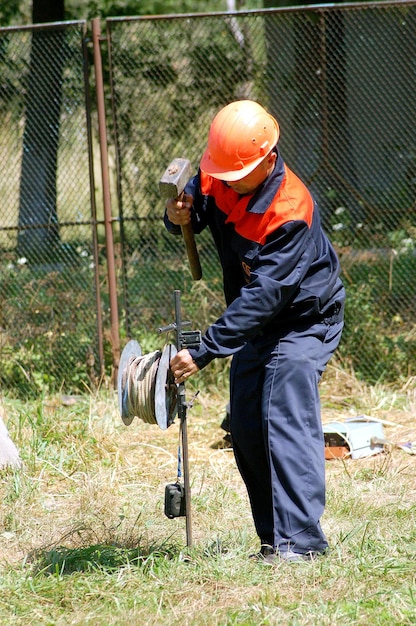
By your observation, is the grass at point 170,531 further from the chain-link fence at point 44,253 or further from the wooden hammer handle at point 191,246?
the wooden hammer handle at point 191,246

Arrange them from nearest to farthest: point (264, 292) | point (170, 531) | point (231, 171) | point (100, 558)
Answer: point (264, 292)
point (231, 171)
point (100, 558)
point (170, 531)

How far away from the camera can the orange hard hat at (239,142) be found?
3.77 m

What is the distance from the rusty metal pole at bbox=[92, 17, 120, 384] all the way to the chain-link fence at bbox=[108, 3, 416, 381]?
16 cm

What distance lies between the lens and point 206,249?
7422 millimetres

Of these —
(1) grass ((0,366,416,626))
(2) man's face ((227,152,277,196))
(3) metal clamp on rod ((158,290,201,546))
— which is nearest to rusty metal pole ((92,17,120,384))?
(1) grass ((0,366,416,626))

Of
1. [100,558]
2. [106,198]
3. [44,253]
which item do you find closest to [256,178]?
[100,558]

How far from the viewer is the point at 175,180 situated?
3.94m

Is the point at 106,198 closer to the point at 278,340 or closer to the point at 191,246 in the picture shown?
the point at 191,246

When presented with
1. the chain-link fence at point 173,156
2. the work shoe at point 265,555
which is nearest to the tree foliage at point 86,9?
the chain-link fence at point 173,156

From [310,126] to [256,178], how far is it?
11.6 feet

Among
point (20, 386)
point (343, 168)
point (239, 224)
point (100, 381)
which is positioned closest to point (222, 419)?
point (100, 381)

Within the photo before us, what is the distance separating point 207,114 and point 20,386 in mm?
2854

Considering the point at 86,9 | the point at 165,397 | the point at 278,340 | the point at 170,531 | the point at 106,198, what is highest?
the point at 86,9

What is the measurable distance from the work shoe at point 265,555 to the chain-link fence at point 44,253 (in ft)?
11.2
